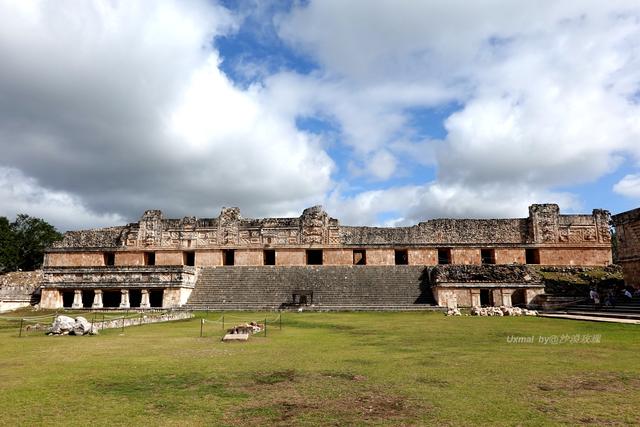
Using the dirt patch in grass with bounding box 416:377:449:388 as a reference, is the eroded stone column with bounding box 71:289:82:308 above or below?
above

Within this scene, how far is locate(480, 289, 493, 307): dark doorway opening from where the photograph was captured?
19969 mm

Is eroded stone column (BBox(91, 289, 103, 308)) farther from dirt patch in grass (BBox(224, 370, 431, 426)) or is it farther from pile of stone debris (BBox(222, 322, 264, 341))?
dirt patch in grass (BBox(224, 370, 431, 426))

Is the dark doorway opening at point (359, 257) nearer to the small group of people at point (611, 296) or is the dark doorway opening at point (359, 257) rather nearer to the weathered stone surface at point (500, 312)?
the weathered stone surface at point (500, 312)

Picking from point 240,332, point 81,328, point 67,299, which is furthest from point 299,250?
point 240,332

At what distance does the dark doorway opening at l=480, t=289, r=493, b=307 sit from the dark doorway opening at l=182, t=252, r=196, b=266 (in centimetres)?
1650

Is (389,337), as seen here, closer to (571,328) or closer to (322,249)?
(571,328)

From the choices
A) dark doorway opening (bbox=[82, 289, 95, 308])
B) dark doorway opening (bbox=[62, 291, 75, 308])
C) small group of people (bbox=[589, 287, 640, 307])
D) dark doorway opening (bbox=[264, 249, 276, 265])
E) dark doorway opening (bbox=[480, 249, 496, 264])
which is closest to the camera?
small group of people (bbox=[589, 287, 640, 307])

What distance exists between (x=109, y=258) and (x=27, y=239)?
1216 cm

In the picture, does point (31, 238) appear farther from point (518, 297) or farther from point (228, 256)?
point (518, 297)

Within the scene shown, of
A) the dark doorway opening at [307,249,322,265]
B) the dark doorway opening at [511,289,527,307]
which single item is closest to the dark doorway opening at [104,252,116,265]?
the dark doorway opening at [307,249,322,265]

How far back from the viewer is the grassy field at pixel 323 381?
3938 mm

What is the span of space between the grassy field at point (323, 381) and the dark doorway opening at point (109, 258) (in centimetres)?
1967

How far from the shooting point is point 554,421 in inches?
145

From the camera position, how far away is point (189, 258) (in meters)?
27.7
